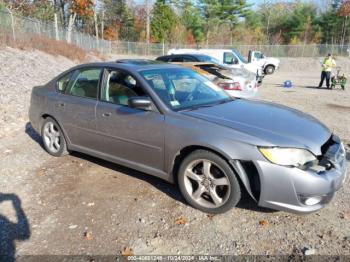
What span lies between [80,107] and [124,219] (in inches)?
76.6

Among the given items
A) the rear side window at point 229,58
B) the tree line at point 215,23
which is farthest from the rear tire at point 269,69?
the tree line at point 215,23

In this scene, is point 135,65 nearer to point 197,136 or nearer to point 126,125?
point 126,125

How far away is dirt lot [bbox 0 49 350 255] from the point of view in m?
3.21

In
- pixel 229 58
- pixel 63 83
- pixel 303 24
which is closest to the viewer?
pixel 63 83

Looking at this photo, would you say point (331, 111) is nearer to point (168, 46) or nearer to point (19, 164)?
point (19, 164)

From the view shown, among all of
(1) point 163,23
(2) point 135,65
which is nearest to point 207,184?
(2) point 135,65

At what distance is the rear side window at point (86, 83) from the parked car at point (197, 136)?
17 mm

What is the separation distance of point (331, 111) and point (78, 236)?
28.5ft

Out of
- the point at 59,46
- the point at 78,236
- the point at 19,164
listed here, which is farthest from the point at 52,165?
the point at 59,46

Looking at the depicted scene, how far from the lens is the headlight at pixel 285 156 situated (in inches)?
128

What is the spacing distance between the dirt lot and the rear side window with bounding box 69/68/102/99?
1.11 m

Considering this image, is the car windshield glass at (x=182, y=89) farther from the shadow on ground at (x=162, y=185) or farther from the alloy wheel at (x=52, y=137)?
the alloy wheel at (x=52, y=137)

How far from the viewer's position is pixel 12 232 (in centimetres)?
344

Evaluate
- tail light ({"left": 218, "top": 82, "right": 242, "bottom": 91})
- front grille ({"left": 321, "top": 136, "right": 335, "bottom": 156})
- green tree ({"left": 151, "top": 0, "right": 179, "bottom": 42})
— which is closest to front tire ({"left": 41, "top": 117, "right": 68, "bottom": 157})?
front grille ({"left": 321, "top": 136, "right": 335, "bottom": 156})
